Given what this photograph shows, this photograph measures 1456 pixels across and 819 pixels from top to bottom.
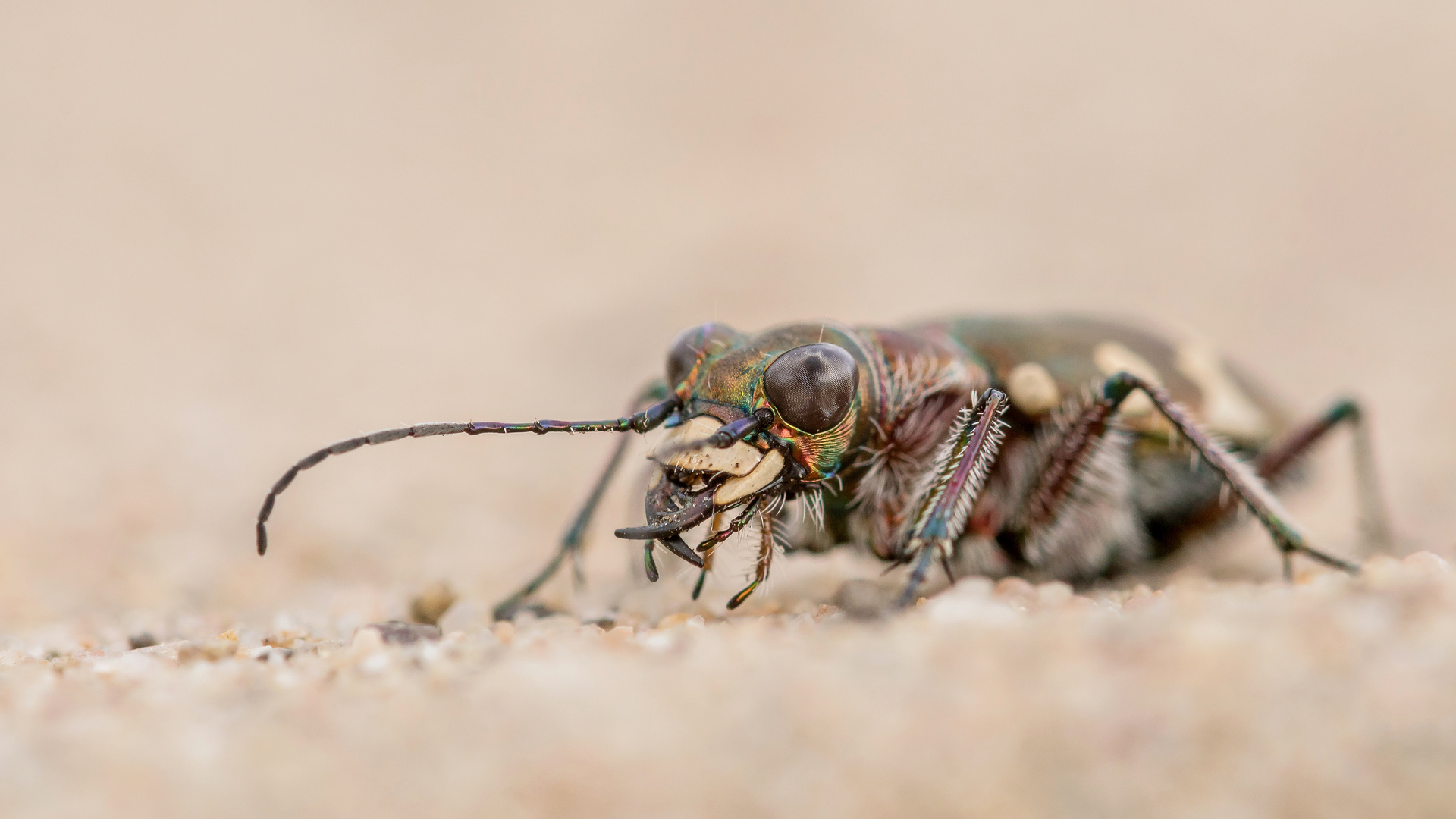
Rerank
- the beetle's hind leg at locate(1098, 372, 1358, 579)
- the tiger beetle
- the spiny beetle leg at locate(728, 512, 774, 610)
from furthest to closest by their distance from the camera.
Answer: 1. the beetle's hind leg at locate(1098, 372, 1358, 579)
2. the spiny beetle leg at locate(728, 512, 774, 610)
3. the tiger beetle

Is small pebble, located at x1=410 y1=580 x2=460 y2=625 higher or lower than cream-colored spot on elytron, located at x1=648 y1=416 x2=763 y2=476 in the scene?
lower

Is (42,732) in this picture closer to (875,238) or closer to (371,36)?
(875,238)

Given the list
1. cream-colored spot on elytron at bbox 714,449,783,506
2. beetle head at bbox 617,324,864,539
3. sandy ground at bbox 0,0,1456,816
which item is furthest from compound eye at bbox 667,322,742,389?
sandy ground at bbox 0,0,1456,816

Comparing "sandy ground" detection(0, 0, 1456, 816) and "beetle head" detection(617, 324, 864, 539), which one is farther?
"beetle head" detection(617, 324, 864, 539)

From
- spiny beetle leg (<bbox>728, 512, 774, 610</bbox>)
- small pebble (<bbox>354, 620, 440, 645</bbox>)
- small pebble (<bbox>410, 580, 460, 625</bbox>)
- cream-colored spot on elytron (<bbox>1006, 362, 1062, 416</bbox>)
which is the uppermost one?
cream-colored spot on elytron (<bbox>1006, 362, 1062, 416</bbox>)

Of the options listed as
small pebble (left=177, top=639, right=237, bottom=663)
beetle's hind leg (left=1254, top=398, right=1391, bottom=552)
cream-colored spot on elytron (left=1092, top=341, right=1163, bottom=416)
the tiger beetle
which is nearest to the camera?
small pebble (left=177, top=639, right=237, bottom=663)

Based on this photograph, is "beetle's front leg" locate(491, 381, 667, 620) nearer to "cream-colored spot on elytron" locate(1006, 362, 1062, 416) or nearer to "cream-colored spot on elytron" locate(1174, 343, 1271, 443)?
"cream-colored spot on elytron" locate(1006, 362, 1062, 416)
